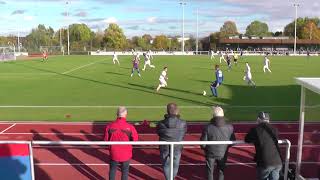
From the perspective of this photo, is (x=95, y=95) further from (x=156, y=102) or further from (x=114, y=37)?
(x=114, y=37)

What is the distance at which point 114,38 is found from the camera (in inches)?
5187

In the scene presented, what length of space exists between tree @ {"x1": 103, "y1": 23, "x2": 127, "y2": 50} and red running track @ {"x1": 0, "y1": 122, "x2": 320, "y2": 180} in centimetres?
11597

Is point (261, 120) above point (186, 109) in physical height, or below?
above

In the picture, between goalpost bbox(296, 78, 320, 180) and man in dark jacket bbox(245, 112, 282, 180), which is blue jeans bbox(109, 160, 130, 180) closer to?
man in dark jacket bbox(245, 112, 282, 180)

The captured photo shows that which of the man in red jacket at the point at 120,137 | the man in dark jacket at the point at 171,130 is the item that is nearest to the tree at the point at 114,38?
the man in dark jacket at the point at 171,130

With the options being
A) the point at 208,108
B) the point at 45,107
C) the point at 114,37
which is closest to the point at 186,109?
the point at 208,108

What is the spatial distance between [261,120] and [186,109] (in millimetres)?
12901

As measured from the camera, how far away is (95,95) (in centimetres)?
2559

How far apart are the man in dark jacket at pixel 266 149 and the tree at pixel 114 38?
4888 inches

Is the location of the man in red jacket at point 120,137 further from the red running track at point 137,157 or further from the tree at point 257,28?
the tree at point 257,28

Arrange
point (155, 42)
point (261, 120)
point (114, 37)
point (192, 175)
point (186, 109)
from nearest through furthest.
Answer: point (261, 120) → point (192, 175) → point (186, 109) → point (114, 37) → point (155, 42)

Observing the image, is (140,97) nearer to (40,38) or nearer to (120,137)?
(120,137)

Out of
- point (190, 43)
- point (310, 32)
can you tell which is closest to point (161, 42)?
point (190, 43)

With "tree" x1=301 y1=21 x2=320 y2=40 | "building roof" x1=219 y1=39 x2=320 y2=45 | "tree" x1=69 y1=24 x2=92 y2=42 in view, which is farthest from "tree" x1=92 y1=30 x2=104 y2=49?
"tree" x1=301 y1=21 x2=320 y2=40
